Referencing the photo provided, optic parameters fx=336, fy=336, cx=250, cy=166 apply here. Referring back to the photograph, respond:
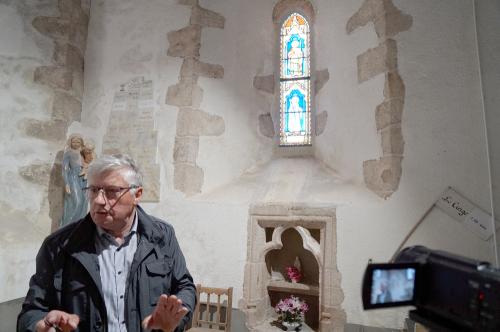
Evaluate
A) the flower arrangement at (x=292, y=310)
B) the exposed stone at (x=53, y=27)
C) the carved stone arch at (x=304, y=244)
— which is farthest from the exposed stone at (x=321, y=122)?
the exposed stone at (x=53, y=27)

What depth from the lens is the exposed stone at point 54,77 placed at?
292 cm

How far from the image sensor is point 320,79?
3084 mm

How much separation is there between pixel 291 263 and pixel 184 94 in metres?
1.77

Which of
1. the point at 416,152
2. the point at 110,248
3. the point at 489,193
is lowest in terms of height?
the point at 110,248

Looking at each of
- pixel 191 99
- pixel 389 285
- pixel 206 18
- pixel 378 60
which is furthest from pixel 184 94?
pixel 389 285

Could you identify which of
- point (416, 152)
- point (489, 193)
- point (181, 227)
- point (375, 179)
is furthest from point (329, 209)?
point (181, 227)

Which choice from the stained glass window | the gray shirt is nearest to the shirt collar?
Answer: the gray shirt

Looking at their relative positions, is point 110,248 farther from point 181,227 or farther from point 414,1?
point 414,1

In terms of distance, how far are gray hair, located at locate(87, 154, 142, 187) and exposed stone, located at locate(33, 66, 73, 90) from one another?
2.33 meters

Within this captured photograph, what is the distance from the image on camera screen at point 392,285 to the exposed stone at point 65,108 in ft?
9.94

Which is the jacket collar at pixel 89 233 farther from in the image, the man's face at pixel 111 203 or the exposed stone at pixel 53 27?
the exposed stone at pixel 53 27

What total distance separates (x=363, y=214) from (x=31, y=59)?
118 inches

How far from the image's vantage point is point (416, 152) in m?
2.28

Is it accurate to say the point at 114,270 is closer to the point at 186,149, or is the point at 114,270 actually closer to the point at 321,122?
the point at 186,149
